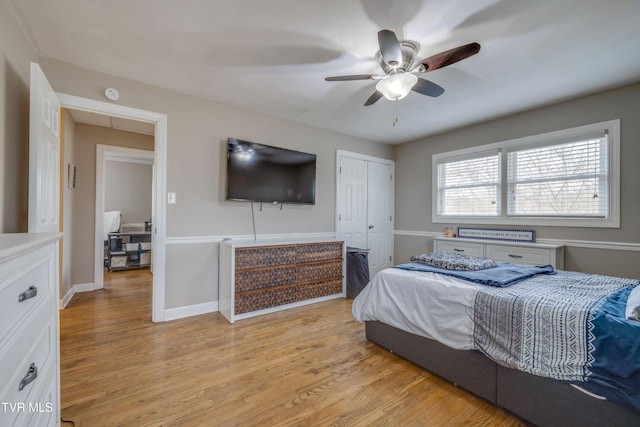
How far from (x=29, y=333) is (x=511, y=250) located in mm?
4110

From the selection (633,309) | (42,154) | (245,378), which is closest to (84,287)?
(42,154)

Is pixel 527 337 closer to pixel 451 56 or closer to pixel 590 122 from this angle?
pixel 451 56

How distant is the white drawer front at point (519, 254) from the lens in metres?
3.11

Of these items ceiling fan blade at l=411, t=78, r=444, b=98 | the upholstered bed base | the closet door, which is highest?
ceiling fan blade at l=411, t=78, r=444, b=98

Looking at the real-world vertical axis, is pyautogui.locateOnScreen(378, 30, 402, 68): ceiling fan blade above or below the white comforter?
above

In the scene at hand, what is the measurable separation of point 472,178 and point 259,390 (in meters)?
3.86

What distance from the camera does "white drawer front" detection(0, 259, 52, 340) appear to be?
77cm

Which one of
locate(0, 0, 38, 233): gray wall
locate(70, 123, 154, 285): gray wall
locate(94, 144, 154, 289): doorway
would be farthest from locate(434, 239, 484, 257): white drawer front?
locate(94, 144, 154, 289): doorway

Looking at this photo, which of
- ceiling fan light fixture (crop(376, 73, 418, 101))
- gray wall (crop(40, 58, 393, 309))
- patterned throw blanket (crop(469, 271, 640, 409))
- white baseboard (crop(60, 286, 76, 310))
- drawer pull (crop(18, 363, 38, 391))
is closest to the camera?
drawer pull (crop(18, 363, 38, 391))

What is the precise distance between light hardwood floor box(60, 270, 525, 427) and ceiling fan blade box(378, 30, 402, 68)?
220 centimetres

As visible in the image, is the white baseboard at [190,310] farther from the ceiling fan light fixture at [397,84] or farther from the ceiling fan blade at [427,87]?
the ceiling fan blade at [427,87]

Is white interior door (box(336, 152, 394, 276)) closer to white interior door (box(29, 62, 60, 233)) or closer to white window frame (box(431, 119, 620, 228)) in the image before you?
white window frame (box(431, 119, 620, 228))

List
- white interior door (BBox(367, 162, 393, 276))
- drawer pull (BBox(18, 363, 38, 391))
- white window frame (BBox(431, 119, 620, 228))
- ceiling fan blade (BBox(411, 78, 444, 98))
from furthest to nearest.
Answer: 1. white interior door (BBox(367, 162, 393, 276))
2. white window frame (BBox(431, 119, 620, 228))
3. ceiling fan blade (BBox(411, 78, 444, 98))
4. drawer pull (BBox(18, 363, 38, 391))

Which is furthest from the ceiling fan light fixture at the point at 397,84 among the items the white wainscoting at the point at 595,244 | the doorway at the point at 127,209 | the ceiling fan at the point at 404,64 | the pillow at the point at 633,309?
the doorway at the point at 127,209
